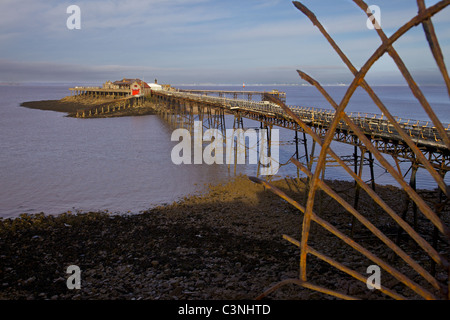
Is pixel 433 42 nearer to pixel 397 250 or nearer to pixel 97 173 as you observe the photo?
pixel 397 250

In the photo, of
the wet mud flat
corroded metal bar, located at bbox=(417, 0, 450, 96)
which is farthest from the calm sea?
the wet mud flat

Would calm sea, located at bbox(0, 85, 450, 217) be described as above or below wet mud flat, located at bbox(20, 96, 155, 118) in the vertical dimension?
below

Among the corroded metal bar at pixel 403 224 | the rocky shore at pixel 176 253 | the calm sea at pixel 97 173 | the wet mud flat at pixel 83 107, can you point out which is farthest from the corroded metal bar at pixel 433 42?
the wet mud flat at pixel 83 107

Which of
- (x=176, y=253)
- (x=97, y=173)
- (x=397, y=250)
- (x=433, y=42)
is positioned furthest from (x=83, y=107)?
(x=433, y=42)

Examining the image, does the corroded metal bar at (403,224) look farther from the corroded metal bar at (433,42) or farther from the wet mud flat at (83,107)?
the wet mud flat at (83,107)

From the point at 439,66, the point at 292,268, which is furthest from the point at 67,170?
the point at 439,66

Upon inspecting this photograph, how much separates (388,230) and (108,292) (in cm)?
1292

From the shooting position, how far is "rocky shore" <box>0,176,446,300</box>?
11.9m

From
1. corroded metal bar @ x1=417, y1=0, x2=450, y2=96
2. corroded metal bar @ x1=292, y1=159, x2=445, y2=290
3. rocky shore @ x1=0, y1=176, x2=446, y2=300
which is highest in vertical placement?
corroded metal bar @ x1=417, y1=0, x2=450, y2=96

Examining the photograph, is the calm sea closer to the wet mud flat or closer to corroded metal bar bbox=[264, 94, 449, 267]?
corroded metal bar bbox=[264, 94, 449, 267]

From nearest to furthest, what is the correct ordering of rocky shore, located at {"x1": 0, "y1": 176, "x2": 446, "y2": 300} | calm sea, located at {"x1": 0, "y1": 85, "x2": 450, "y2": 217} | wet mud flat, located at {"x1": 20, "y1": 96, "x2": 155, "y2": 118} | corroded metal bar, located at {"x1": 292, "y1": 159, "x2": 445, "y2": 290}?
corroded metal bar, located at {"x1": 292, "y1": 159, "x2": 445, "y2": 290} < rocky shore, located at {"x1": 0, "y1": 176, "x2": 446, "y2": 300} < calm sea, located at {"x1": 0, "y1": 85, "x2": 450, "y2": 217} < wet mud flat, located at {"x1": 20, "y1": 96, "x2": 155, "y2": 118}

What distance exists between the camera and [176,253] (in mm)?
14875

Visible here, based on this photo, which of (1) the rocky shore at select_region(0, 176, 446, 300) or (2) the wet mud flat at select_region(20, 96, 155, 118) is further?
(2) the wet mud flat at select_region(20, 96, 155, 118)
